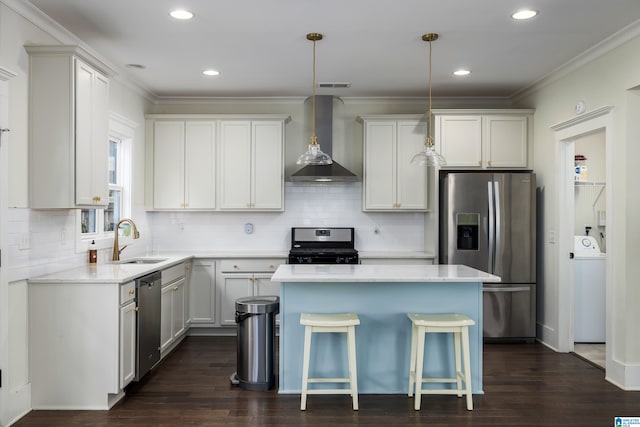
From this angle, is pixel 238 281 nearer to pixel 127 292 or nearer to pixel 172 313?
pixel 172 313

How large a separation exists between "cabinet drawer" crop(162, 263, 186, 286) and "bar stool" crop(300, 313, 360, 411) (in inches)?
65.7

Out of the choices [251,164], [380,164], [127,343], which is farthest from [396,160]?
[127,343]

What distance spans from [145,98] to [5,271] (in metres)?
3.12

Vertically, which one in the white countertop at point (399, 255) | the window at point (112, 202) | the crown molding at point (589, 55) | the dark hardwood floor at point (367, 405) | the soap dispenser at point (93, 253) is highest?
the crown molding at point (589, 55)

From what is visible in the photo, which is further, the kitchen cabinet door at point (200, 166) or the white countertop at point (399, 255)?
the kitchen cabinet door at point (200, 166)

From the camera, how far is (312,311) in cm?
376

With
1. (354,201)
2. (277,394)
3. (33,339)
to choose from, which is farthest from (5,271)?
(354,201)

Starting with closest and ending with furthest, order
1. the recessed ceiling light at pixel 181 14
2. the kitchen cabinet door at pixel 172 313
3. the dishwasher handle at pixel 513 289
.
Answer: the recessed ceiling light at pixel 181 14 → the kitchen cabinet door at pixel 172 313 → the dishwasher handle at pixel 513 289

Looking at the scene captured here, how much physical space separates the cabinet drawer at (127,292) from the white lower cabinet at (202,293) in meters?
1.84

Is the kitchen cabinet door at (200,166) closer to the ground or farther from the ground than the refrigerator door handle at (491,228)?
farther from the ground

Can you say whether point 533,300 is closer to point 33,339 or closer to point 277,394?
point 277,394

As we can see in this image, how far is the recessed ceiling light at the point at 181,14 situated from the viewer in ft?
11.5

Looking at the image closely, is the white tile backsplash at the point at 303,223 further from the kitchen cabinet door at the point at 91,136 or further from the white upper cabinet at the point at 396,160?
the kitchen cabinet door at the point at 91,136

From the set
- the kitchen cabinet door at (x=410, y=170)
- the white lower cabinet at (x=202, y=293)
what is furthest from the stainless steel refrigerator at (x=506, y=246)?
the white lower cabinet at (x=202, y=293)
